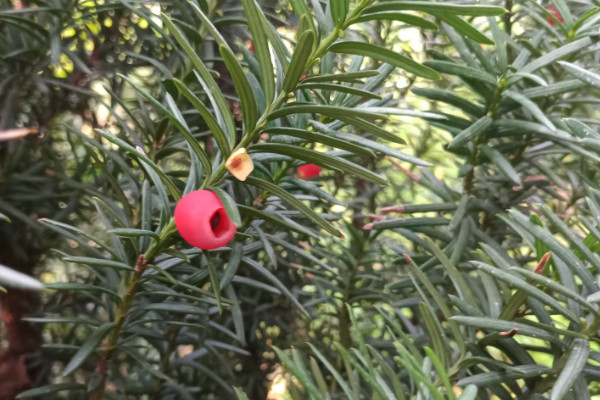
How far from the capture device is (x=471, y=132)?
46cm

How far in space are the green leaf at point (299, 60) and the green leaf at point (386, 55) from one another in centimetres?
4

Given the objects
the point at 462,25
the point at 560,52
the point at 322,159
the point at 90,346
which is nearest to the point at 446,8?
the point at 462,25

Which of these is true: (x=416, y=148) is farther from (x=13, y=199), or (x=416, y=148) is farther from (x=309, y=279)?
(x=13, y=199)

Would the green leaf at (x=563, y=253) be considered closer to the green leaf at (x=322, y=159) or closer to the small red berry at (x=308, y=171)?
the green leaf at (x=322, y=159)

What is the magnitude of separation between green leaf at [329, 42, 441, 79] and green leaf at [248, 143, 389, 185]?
0.07 meters

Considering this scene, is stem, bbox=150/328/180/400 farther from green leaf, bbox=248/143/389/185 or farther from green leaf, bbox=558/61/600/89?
green leaf, bbox=558/61/600/89

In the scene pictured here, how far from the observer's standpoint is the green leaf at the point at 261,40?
0.89 feet

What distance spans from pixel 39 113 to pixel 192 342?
319 millimetres

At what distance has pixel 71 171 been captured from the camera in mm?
579

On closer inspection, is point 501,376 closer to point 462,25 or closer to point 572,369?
point 572,369

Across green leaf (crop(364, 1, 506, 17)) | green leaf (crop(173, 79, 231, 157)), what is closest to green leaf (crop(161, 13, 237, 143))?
green leaf (crop(173, 79, 231, 157))

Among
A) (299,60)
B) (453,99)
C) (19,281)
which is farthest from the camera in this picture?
A: (453,99)

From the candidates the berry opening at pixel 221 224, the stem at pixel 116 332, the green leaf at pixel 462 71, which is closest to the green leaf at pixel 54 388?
the stem at pixel 116 332

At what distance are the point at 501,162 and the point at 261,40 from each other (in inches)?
11.4
